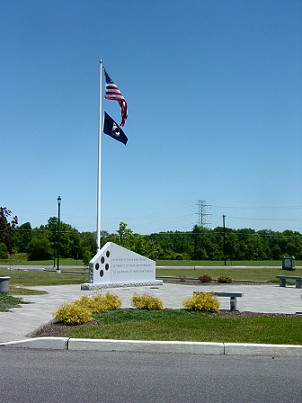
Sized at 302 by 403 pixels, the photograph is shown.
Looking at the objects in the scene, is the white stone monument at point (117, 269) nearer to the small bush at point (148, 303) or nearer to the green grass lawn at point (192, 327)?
the small bush at point (148, 303)

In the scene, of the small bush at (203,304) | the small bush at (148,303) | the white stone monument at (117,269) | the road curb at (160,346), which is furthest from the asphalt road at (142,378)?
the white stone monument at (117,269)

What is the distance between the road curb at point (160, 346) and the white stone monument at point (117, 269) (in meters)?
12.6

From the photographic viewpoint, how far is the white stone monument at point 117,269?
2202cm

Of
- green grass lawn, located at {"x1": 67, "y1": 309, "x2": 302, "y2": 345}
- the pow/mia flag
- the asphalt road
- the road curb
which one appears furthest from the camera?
the pow/mia flag

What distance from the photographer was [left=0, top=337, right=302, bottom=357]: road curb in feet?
27.5

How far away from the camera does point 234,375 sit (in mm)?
7008

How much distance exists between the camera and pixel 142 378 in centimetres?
679

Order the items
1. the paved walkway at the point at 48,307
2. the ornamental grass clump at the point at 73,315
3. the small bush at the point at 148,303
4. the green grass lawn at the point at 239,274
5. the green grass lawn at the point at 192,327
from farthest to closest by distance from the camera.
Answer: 1. the green grass lawn at the point at 239,274
2. the small bush at the point at 148,303
3. the ornamental grass clump at the point at 73,315
4. the paved walkway at the point at 48,307
5. the green grass lawn at the point at 192,327

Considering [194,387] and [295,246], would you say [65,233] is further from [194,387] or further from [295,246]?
[194,387]

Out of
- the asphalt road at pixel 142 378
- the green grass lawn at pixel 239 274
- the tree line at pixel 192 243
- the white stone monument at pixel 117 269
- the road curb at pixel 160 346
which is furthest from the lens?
the tree line at pixel 192 243

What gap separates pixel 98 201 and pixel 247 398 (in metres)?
18.8

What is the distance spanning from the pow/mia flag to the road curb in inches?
691

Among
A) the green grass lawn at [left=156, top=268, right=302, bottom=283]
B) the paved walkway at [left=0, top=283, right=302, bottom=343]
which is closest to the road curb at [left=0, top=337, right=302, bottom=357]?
the paved walkway at [left=0, top=283, right=302, bottom=343]

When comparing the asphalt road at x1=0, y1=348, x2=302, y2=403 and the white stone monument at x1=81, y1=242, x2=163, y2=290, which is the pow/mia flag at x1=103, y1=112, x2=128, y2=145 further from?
the asphalt road at x1=0, y1=348, x2=302, y2=403
